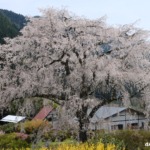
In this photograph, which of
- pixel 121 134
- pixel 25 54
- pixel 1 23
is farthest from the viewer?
pixel 1 23

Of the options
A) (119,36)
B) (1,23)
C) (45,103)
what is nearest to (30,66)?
(45,103)

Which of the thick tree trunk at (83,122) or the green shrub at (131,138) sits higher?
the thick tree trunk at (83,122)

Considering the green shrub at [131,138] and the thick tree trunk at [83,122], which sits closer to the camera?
the green shrub at [131,138]

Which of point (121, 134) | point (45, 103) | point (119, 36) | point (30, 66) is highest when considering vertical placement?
point (119, 36)

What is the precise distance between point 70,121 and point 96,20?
19.3 ft

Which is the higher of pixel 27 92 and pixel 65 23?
pixel 65 23

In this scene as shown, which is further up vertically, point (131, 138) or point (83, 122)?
point (83, 122)

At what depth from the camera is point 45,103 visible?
22406 millimetres

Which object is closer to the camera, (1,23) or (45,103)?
(45,103)

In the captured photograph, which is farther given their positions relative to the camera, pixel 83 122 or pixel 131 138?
pixel 83 122

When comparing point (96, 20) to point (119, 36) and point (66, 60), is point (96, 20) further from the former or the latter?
point (66, 60)

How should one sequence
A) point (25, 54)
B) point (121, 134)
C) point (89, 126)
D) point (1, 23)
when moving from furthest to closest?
1. point (1, 23)
2. point (25, 54)
3. point (89, 126)
4. point (121, 134)

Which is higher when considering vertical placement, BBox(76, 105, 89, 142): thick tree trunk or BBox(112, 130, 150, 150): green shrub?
BBox(76, 105, 89, 142): thick tree trunk

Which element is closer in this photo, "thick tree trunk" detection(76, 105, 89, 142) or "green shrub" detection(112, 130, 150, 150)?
"green shrub" detection(112, 130, 150, 150)
